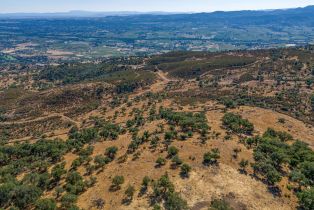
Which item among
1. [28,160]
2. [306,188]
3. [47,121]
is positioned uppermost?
[306,188]

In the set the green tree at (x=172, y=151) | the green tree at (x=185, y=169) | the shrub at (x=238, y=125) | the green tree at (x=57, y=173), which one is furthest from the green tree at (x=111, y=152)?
the shrub at (x=238, y=125)

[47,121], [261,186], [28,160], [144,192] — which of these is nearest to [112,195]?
[144,192]

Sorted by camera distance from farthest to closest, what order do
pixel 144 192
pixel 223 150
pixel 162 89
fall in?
pixel 162 89
pixel 223 150
pixel 144 192

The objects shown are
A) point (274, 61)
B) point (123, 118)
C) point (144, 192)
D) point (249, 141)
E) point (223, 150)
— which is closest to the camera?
point (144, 192)

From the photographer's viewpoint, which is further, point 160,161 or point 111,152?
point 111,152

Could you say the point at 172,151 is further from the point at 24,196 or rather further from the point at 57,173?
the point at 24,196

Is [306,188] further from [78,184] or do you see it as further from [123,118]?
[123,118]

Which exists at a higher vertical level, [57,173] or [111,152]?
[111,152]

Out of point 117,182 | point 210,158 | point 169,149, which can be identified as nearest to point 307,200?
point 210,158

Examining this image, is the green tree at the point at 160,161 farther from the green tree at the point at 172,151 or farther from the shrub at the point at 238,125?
the shrub at the point at 238,125
